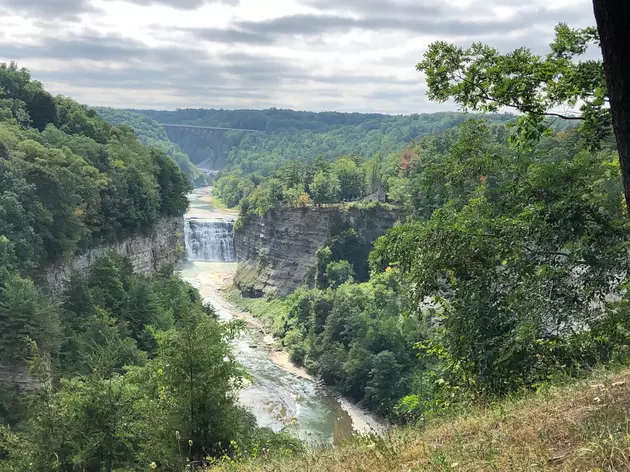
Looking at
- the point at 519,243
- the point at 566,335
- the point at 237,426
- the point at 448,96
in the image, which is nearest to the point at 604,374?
the point at 566,335

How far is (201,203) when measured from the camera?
445 ft

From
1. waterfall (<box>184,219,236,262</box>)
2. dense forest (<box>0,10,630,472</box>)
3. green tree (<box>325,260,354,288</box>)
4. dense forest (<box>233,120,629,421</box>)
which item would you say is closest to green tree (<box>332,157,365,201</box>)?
green tree (<box>325,260,354,288</box>)

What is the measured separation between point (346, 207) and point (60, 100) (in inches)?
1266

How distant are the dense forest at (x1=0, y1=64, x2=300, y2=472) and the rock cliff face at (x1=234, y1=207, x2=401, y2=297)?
51.1 ft

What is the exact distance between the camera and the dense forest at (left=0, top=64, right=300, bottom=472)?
12797 millimetres

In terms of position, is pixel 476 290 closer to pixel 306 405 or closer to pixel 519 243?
pixel 519 243

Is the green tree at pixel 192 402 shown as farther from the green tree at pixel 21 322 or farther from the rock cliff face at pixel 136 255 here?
the rock cliff face at pixel 136 255

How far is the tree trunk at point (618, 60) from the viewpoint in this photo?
3723 millimetres

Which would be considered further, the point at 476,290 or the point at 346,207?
the point at 346,207

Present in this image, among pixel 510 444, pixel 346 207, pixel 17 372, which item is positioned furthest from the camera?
pixel 346 207

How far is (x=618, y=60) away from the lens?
12.5ft

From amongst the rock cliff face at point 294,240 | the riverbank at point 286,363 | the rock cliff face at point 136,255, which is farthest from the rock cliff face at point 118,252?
the rock cliff face at point 294,240

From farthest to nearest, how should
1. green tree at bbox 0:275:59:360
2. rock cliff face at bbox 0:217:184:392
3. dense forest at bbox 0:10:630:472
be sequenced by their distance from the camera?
1. rock cliff face at bbox 0:217:184:392
2. green tree at bbox 0:275:59:360
3. dense forest at bbox 0:10:630:472

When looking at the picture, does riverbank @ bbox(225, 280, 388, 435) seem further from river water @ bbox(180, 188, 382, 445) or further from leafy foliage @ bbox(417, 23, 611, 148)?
leafy foliage @ bbox(417, 23, 611, 148)
